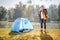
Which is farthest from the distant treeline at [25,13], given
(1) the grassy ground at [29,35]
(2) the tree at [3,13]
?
(1) the grassy ground at [29,35]

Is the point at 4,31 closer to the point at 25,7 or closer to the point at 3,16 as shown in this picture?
the point at 3,16

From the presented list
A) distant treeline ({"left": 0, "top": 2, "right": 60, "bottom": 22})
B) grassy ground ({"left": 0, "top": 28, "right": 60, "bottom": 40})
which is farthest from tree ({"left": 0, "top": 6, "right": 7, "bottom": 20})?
grassy ground ({"left": 0, "top": 28, "right": 60, "bottom": 40})

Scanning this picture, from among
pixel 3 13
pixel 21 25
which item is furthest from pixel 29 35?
pixel 3 13

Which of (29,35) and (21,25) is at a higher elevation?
(21,25)

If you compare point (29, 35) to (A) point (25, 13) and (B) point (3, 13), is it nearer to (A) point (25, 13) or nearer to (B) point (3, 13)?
(A) point (25, 13)

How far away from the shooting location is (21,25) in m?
1.80

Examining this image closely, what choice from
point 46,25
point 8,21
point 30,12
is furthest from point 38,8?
point 8,21

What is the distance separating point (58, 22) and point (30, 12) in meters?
0.34

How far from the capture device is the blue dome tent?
180 centimetres

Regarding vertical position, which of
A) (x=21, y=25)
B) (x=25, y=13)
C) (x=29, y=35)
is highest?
(x=25, y=13)

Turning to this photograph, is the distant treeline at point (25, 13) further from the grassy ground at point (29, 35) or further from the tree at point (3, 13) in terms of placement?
the grassy ground at point (29, 35)

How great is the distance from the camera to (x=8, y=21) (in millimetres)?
1805

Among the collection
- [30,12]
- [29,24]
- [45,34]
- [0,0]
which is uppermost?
[0,0]

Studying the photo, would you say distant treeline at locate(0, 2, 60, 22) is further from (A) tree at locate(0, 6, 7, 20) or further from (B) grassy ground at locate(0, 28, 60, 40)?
(B) grassy ground at locate(0, 28, 60, 40)
